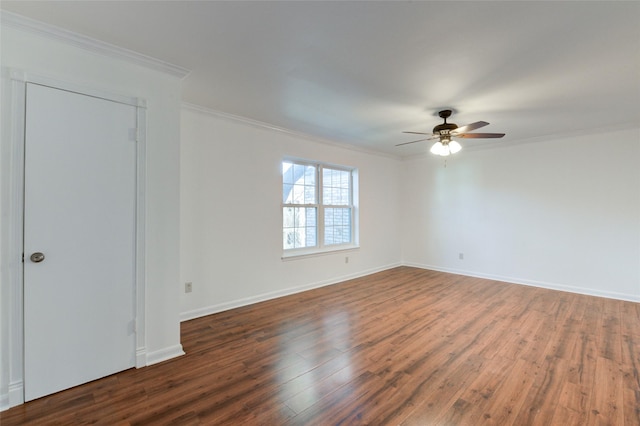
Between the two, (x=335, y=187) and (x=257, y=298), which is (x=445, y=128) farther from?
(x=257, y=298)

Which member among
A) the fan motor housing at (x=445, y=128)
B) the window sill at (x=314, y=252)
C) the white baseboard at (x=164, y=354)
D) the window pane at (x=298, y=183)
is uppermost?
the fan motor housing at (x=445, y=128)

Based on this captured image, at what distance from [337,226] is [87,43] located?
4070mm

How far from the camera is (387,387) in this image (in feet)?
6.61

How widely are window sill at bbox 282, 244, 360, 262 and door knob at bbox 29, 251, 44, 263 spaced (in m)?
2.69

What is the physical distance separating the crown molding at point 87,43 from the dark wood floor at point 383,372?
99.5 inches

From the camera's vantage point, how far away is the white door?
6.16ft

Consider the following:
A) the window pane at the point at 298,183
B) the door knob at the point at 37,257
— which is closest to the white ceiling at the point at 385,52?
the window pane at the point at 298,183

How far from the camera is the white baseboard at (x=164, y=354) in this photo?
2318mm

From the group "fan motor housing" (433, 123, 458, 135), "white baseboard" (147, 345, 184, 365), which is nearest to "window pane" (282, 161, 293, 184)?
"fan motor housing" (433, 123, 458, 135)

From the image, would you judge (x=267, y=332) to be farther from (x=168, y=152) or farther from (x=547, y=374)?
(x=547, y=374)

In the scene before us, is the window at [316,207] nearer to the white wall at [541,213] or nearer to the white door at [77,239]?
the white wall at [541,213]

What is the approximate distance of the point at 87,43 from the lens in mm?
2027

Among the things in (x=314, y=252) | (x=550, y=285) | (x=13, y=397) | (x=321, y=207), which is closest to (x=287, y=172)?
(x=321, y=207)

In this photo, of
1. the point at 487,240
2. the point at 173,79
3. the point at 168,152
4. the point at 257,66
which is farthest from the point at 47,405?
the point at 487,240
